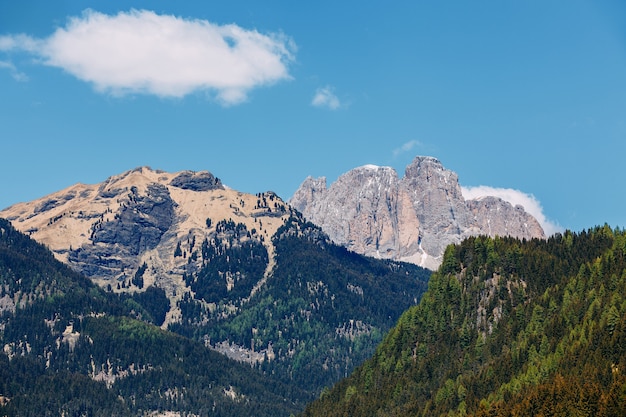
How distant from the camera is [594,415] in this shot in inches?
7869

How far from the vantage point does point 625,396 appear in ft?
644

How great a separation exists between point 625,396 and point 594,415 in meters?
7.45
